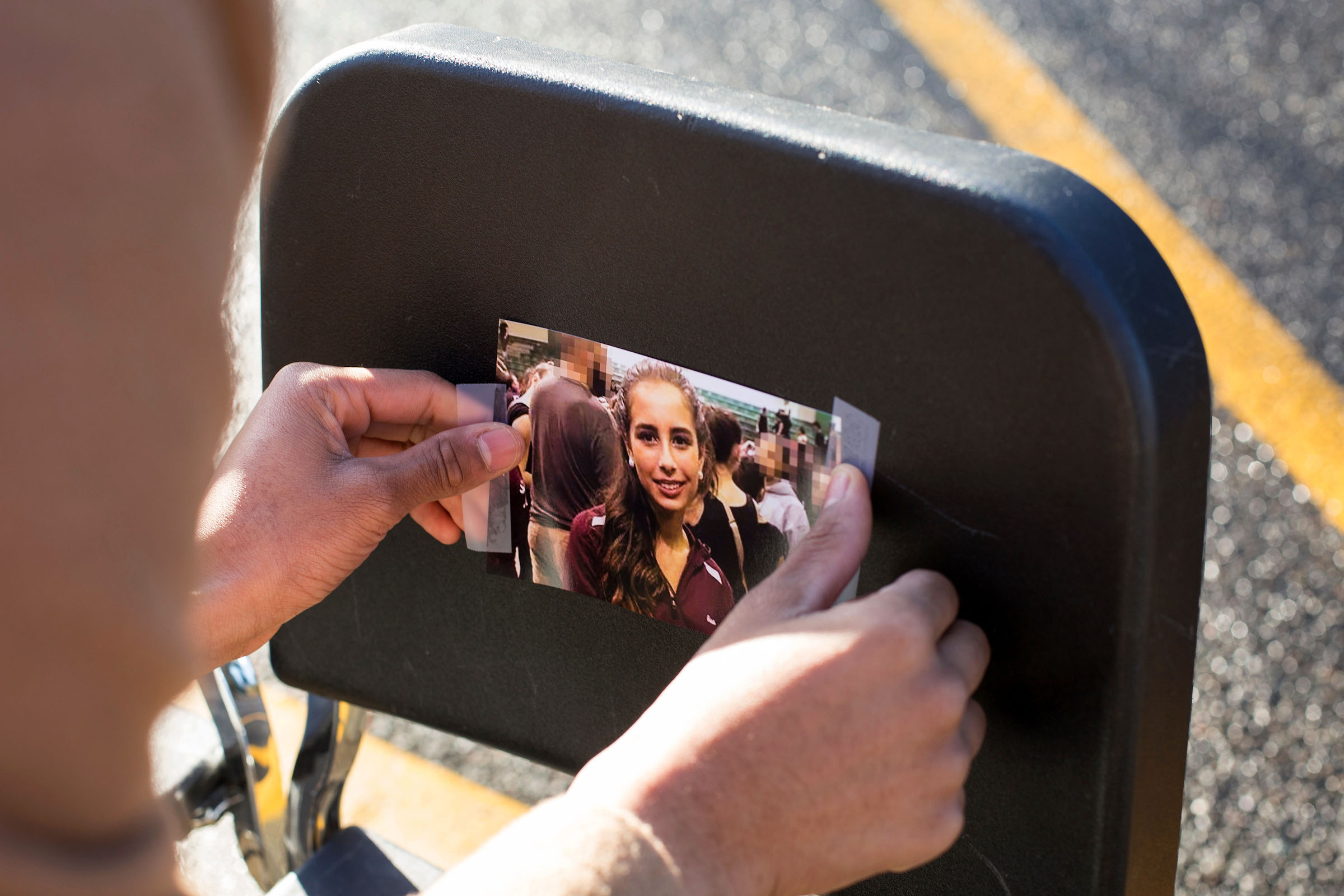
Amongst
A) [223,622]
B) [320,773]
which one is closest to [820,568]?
[223,622]

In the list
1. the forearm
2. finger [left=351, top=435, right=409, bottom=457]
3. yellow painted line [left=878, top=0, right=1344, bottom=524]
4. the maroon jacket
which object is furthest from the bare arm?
yellow painted line [left=878, top=0, right=1344, bottom=524]

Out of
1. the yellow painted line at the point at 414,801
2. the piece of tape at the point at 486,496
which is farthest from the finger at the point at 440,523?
the yellow painted line at the point at 414,801

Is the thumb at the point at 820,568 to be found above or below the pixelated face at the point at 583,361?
below

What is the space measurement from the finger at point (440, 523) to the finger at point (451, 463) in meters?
0.07

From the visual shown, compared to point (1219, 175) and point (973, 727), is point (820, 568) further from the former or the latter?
point (1219, 175)

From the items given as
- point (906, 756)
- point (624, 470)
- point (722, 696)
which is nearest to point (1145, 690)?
point (906, 756)

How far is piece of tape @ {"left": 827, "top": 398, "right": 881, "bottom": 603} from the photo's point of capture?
0.75 metres

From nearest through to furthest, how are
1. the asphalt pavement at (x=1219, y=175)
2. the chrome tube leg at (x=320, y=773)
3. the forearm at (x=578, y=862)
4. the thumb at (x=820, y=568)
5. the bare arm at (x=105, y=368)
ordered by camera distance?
1. the bare arm at (x=105, y=368)
2. the forearm at (x=578, y=862)
3. the thumb at (x=820, y=568)
4. the chrome tube leg at (x=320, y=773)
5. the asphalt pavement at (x=1219, y=175)

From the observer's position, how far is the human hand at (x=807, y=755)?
2.16 ft

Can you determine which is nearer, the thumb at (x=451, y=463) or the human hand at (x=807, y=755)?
the human hand at (x=807, y=755)

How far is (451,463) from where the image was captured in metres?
0.91

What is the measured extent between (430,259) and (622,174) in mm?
198

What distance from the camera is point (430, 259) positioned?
0.91 meters

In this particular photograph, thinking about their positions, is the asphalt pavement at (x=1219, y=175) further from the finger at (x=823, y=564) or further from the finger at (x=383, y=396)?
the finger at (x=823, y=564)
